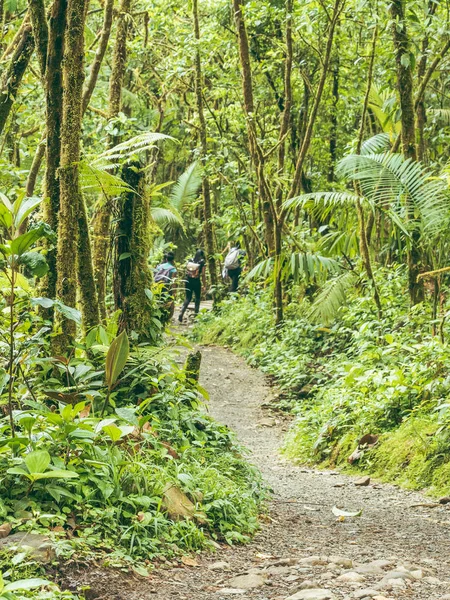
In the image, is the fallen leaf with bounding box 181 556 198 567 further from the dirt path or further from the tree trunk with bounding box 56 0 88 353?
the tree trunk with bounding box 56 0 88 353

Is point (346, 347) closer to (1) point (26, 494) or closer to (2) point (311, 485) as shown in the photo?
(2) point (311, 485)

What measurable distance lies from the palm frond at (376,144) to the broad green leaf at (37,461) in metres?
8.94

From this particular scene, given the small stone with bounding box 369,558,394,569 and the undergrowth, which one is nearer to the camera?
the small stone with bounding box 369,558,394,569

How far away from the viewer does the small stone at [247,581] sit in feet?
11.8

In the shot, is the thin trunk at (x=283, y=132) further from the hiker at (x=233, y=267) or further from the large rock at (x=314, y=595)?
Answer: the large rock at (x=314, y=595)

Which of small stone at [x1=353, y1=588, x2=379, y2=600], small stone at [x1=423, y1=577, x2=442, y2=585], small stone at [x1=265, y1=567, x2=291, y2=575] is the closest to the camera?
small stone at [x1=353, y1=588, x2=379, y2=600]

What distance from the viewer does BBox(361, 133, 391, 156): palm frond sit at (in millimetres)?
11680

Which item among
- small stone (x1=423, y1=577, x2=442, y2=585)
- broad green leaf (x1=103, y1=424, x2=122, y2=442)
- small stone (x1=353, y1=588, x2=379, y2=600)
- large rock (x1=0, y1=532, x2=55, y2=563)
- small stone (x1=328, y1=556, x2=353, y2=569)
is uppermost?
broad green leaf (x1=103, y1=424, x2=122, y2=442)

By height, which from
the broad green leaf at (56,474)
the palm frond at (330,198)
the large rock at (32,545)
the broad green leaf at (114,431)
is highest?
the palm frond at (330,198)

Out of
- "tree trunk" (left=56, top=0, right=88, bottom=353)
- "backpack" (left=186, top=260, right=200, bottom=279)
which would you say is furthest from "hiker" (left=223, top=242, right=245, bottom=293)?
"tree trunk" (left=56, top=0, right=88, bottom=353)

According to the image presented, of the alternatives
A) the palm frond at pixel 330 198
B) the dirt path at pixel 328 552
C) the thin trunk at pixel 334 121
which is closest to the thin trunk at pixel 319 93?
the palm frond at pixel 330 198

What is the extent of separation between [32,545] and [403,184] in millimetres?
7194

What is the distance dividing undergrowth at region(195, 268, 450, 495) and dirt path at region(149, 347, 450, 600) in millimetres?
387

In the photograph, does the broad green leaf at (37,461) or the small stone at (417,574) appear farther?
the small stone at (417,574)
